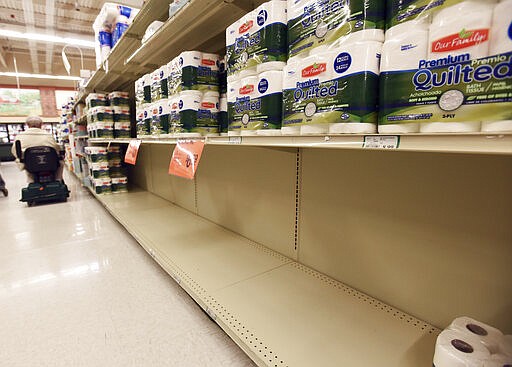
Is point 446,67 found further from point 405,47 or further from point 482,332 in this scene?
point 482,332

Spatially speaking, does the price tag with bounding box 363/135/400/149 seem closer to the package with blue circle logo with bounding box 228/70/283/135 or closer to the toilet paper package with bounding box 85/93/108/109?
the package with blue circle logo with bounding box 228/70/283/135

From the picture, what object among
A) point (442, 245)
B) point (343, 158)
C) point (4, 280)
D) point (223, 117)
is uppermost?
point (223, 117)

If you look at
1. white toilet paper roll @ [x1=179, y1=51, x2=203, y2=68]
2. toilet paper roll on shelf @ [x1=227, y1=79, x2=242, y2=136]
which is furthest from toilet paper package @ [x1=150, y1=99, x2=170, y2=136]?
toilet paper roll on shelf @ [x1=227, y1=79, x2=242, y2=136]

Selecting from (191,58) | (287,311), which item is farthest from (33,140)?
(287,311)

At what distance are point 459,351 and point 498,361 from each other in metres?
0.08

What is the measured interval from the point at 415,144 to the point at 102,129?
11.3 feet

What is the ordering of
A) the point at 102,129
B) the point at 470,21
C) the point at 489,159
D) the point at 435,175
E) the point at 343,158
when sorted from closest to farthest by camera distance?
the point at 470,21, the point at 489,159, the point at 435,175, the point at 343,158, the point at 102,129

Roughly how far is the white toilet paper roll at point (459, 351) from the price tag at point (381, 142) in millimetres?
489

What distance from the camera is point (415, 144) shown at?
481mm

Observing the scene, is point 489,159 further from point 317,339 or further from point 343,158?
point 317,339

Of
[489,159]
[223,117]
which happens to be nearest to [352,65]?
[489,159]

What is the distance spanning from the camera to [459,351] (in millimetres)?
590

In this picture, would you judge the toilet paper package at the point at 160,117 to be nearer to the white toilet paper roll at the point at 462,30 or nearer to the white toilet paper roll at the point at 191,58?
the white toilet paper roll at the point at 191,58

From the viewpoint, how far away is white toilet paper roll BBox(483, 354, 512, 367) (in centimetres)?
56
